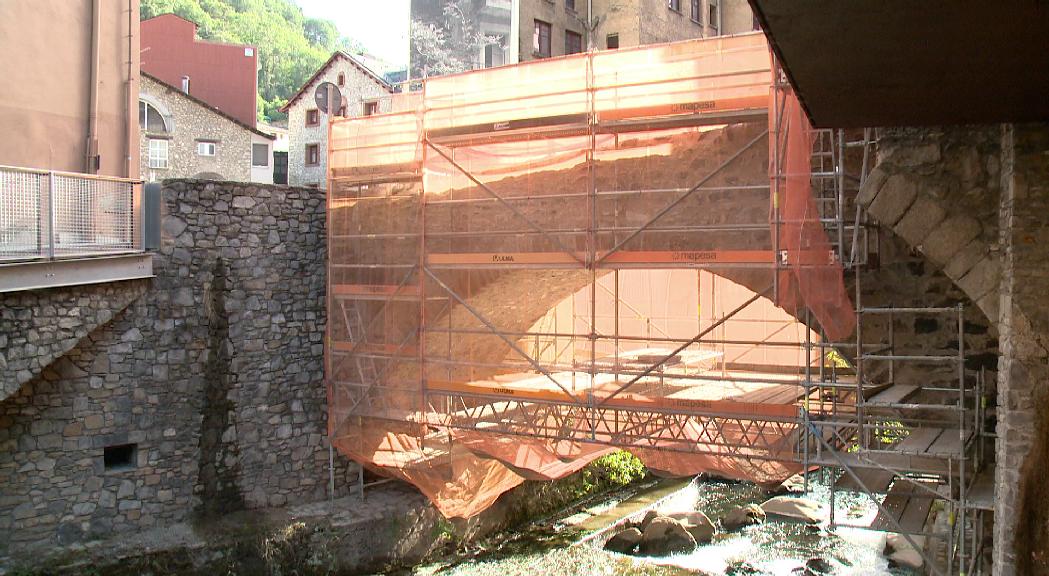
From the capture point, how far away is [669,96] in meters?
8.04

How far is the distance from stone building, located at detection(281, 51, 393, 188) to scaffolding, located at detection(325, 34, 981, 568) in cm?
1313

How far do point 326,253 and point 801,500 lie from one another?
22.4 feet

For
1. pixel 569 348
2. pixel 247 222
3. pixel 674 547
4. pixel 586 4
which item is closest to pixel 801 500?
pixel 674 547

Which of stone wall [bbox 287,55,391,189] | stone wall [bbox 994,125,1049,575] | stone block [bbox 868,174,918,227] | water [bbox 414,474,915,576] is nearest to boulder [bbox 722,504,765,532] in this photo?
water [bbox 414,474,915,576]

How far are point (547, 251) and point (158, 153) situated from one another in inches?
548

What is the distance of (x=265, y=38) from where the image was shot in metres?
40.8

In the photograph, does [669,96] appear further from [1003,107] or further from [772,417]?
[1003,107]

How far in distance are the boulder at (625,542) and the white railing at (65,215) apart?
19.6 ft

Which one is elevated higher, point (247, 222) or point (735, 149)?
point (735, 149)

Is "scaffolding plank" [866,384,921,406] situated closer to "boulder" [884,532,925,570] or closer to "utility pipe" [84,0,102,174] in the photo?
"boulder" [884,532,925,570]

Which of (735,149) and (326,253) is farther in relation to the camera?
(326,253)

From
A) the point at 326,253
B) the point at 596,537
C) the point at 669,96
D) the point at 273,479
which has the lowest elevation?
the point at 596,537

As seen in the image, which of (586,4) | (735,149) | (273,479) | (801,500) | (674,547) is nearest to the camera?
(735,149)

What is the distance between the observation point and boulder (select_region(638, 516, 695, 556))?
34.8 feet
